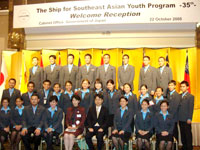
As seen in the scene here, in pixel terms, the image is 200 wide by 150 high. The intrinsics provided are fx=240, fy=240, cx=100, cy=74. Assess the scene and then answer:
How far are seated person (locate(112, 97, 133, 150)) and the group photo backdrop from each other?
2.16 metres

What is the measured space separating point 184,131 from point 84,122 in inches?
82.2

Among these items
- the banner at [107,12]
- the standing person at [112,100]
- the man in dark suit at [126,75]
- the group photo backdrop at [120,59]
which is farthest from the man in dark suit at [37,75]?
the man in dark suit at [126,75]

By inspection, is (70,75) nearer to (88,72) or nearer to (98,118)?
(88,72)

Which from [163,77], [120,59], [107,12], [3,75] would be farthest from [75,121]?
[3,75]

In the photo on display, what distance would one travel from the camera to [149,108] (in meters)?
5.08

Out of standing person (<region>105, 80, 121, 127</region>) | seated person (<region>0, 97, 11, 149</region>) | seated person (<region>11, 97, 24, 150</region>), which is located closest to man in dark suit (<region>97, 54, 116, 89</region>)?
standing person (<region>105, 80, 121, 127</region>)

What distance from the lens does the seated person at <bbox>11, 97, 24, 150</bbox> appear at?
16.2 feet

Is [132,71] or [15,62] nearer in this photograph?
[132,71]

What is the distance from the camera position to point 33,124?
507 centimetres

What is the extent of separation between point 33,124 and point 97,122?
4.47 ft

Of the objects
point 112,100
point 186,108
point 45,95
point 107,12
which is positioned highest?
point 107,12

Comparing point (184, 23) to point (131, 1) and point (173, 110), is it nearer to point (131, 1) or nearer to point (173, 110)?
point (131, 1)

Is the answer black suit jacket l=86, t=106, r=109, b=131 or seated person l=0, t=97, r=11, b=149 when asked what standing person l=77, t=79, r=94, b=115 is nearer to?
black suit jacket l=86, t=106, r=109, b=131

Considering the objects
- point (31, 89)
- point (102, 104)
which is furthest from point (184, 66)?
point (31, 89)
